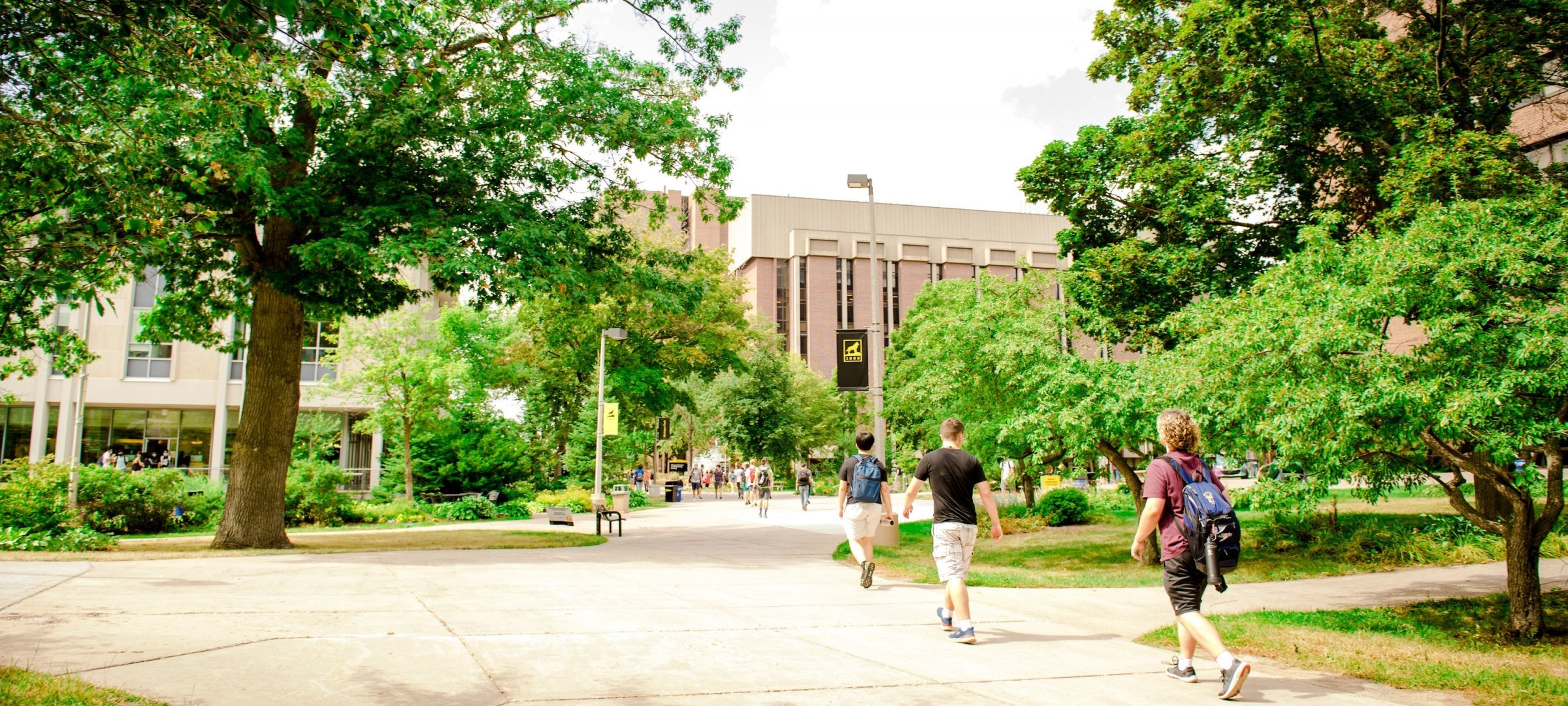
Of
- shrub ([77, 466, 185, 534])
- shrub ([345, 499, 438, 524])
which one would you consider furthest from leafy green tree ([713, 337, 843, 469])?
shrub ([77, 466, 185, 534])

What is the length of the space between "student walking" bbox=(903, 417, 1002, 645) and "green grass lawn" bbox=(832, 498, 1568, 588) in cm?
354

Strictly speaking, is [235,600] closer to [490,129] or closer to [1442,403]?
[490,129]

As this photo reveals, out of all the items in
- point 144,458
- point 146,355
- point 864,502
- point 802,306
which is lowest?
point 864,502

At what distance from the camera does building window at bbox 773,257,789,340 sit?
83.2 meters

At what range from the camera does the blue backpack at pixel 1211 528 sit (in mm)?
5230

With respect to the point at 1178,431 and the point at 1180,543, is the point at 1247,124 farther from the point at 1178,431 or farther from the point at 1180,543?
the point at 1180,543

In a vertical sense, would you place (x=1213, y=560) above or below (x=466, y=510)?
above

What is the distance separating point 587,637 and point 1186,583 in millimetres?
4009

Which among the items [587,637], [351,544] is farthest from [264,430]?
[587,637]

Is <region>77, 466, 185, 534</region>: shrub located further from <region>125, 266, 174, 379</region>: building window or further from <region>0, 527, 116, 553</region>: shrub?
<region>125, 266, 174, 379</region>: building window

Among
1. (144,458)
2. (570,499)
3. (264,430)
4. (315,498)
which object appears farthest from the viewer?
(144,458)

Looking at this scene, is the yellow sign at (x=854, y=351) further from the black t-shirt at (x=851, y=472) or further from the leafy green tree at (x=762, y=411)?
the leafy green tree at (x=762, y=411)

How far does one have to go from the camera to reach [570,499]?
101 ft

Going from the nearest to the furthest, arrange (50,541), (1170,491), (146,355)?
(1170,491) < (50,541) < (146,355)
